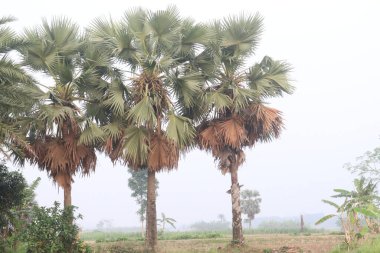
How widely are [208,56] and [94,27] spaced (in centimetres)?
401

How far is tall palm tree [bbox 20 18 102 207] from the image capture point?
14531 millimetres

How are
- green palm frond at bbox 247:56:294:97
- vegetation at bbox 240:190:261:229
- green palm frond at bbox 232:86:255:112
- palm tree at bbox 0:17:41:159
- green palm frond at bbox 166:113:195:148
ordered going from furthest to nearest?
vegetation at bbox 240:190:261:229
green palm frond at bbox 247:56:294:97
green palm frond at bbox 232:86:255:112
green palm frond at bbox 166:113:195:148
palm tree at bbox 0:17:41:159

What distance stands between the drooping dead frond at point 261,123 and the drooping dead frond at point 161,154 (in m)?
3.11

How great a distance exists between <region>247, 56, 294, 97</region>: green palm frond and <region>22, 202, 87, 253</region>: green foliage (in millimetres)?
7865

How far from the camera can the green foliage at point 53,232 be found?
38.9 feet

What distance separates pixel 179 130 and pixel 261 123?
336 centimetres

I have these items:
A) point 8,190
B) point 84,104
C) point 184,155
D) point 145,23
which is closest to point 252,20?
Answer: point 145,23

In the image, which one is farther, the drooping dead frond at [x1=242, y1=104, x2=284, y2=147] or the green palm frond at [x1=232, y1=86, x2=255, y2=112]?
the drooping dead frond at [x1=242, y1=104, x2=284, y2=147]

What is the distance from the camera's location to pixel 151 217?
1538 centimetres

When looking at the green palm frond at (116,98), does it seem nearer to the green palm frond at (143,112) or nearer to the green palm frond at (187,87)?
the green palm frond at (143,112)

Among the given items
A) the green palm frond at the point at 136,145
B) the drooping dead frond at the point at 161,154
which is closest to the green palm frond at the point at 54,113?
the green palm frond at the point at 136,145

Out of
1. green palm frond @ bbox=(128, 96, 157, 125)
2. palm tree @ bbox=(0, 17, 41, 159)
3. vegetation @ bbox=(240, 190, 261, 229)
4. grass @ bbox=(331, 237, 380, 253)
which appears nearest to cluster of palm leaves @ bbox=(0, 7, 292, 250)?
green palm frond @ bbox=(128, 96, 157, 125)

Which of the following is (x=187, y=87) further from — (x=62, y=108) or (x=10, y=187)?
(x=10, y=187)

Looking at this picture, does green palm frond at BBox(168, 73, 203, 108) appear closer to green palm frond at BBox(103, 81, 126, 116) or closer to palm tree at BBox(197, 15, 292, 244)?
palm tree at BBox(197, 15, 292, 244)
